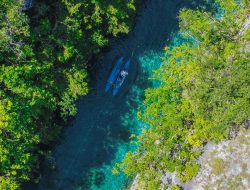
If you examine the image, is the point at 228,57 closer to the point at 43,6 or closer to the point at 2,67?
the point at 43,6

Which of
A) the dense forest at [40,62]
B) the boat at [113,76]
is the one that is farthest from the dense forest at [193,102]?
the dense forest at [40,62]

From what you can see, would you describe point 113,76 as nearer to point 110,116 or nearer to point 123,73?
point 123,73

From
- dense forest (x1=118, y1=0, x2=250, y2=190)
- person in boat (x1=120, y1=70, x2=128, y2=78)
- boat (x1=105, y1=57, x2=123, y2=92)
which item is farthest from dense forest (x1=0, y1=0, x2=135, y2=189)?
dense forest (x1=118, y1=0, x2=250, y2=190)

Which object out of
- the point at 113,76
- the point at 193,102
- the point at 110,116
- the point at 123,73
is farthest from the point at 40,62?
Answer: the point at 193,102

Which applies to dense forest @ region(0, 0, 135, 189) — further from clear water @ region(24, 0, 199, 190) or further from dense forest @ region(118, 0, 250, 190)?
dense forest @ region(118, 0, 250, 190)

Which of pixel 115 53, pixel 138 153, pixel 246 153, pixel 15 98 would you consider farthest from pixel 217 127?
pixel 15 98

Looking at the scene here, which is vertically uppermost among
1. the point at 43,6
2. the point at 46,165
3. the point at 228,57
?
the point at 43,6
